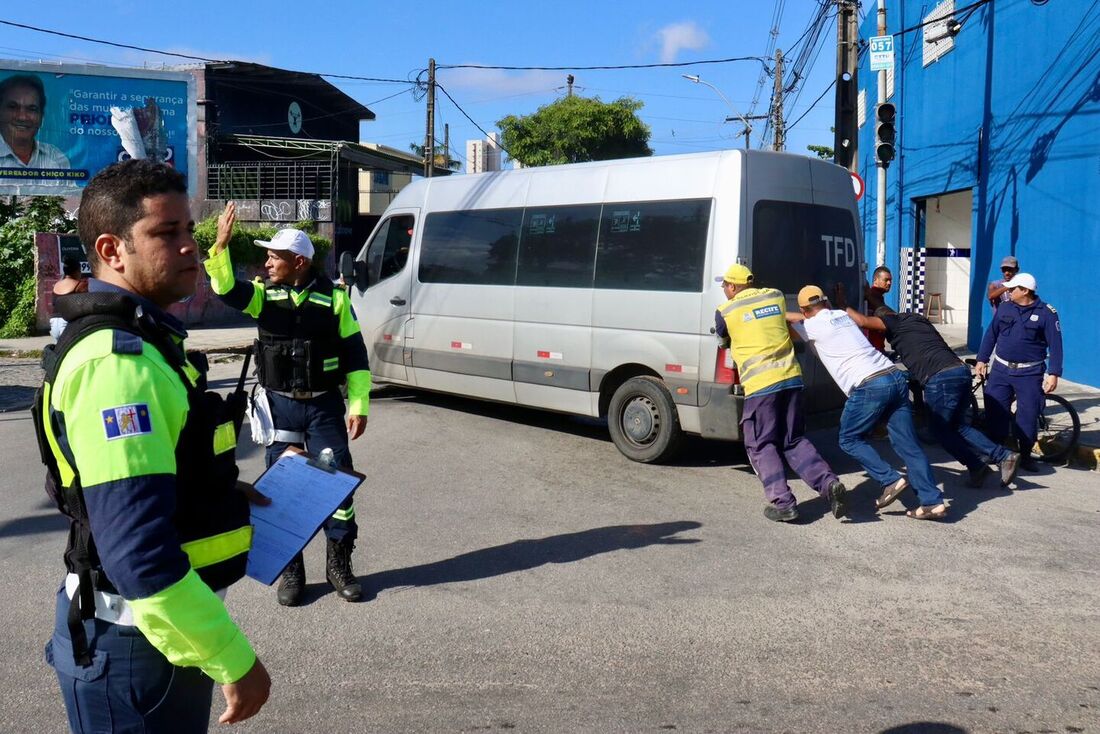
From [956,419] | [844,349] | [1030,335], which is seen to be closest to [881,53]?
[1030,335]

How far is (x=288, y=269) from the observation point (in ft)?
15.9

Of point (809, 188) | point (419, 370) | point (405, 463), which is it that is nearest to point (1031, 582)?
point (809, 188)

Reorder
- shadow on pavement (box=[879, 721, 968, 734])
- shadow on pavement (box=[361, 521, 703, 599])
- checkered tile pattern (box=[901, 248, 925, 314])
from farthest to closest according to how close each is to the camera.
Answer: checkered tile pattern (box=[901, 248, 925, 314]) → shadow on pavement (box=[361, 521, 703, 599]) → shadow on pavement (box=[879, 721, 968, 734])

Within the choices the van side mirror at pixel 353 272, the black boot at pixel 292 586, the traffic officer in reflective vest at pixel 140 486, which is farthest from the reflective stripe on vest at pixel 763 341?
the traffic officer in reflective vest at pixel 140 486

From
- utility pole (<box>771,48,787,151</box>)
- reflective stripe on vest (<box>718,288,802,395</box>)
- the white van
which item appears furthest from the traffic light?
utility pole (<box>771,48,787,151</box>)

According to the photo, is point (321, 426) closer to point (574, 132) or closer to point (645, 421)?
point (645, 421)

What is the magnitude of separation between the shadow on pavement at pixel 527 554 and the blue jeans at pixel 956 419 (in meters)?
2.36

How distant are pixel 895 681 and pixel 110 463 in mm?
3356

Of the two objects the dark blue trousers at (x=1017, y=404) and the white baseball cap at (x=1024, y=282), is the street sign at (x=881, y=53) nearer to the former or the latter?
the white baseball cap at (x=1024, y=282)

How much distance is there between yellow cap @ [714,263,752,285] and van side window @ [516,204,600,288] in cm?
181

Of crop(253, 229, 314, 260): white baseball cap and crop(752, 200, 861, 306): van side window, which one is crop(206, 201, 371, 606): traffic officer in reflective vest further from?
crop(752, 200, 861, 306): van side window

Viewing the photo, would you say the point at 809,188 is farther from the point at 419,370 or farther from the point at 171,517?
the point at 171,517

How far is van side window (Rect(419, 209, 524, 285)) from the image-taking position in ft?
30.3

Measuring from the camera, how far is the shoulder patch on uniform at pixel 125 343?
1.75 m
